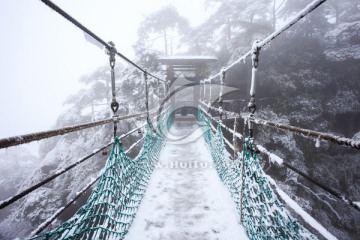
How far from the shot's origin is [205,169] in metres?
4.28

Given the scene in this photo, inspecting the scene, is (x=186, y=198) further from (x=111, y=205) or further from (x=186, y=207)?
(x=111, y=205)

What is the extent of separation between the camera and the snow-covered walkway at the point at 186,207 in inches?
90.4

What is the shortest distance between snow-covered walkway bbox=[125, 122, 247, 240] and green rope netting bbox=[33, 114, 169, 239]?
0.19 m

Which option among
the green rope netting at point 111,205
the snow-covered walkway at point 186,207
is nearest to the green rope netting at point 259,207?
the snow-covered walkway at point 186,207

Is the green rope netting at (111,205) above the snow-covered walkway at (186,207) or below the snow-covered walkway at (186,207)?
above

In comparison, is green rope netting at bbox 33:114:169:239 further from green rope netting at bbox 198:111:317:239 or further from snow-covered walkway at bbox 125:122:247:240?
green rope netting at bbox 198:111:317:239

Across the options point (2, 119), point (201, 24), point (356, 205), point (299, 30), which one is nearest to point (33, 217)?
point (356, 205)

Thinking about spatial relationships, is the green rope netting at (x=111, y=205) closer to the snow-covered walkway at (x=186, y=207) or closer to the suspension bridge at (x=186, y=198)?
the suspension bridge at (x=186, y=198)

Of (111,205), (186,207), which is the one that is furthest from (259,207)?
(111,205)

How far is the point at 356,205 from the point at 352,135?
1842 centimetres

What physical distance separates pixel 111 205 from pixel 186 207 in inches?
46.4

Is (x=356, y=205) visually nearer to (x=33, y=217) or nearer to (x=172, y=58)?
(x=172, y=58)

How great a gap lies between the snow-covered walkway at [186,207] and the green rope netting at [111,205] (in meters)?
0.19

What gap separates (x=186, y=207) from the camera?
283 centimetres
